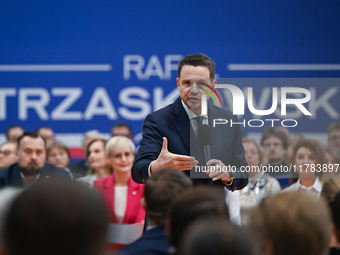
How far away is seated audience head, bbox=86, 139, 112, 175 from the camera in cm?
469

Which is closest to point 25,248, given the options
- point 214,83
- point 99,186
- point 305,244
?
point 305,244

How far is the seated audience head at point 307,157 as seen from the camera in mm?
2373

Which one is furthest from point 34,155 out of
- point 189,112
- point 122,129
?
point 189,112

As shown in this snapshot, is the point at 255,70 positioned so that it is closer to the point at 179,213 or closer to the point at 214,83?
the point at 214,83

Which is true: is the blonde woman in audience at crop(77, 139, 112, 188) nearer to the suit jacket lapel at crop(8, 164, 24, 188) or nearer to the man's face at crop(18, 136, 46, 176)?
the man's face at crop(18, 136, 46, 176)

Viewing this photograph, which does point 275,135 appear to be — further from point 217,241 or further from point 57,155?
point 57,155

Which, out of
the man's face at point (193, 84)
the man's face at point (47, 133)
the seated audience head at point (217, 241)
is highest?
the man's face at point (193, 84)

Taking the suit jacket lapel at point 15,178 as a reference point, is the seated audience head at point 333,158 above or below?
above

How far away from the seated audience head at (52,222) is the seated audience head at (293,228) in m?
0.52

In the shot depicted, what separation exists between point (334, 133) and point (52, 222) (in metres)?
1.94

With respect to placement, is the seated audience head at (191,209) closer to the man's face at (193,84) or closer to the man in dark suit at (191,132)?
A: the man in dark suit at (191,132)

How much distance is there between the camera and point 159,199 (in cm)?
175

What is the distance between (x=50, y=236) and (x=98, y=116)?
561cm

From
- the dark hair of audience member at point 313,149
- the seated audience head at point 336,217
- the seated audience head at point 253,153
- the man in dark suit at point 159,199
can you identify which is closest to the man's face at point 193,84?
the seated audience head at point 253,153
